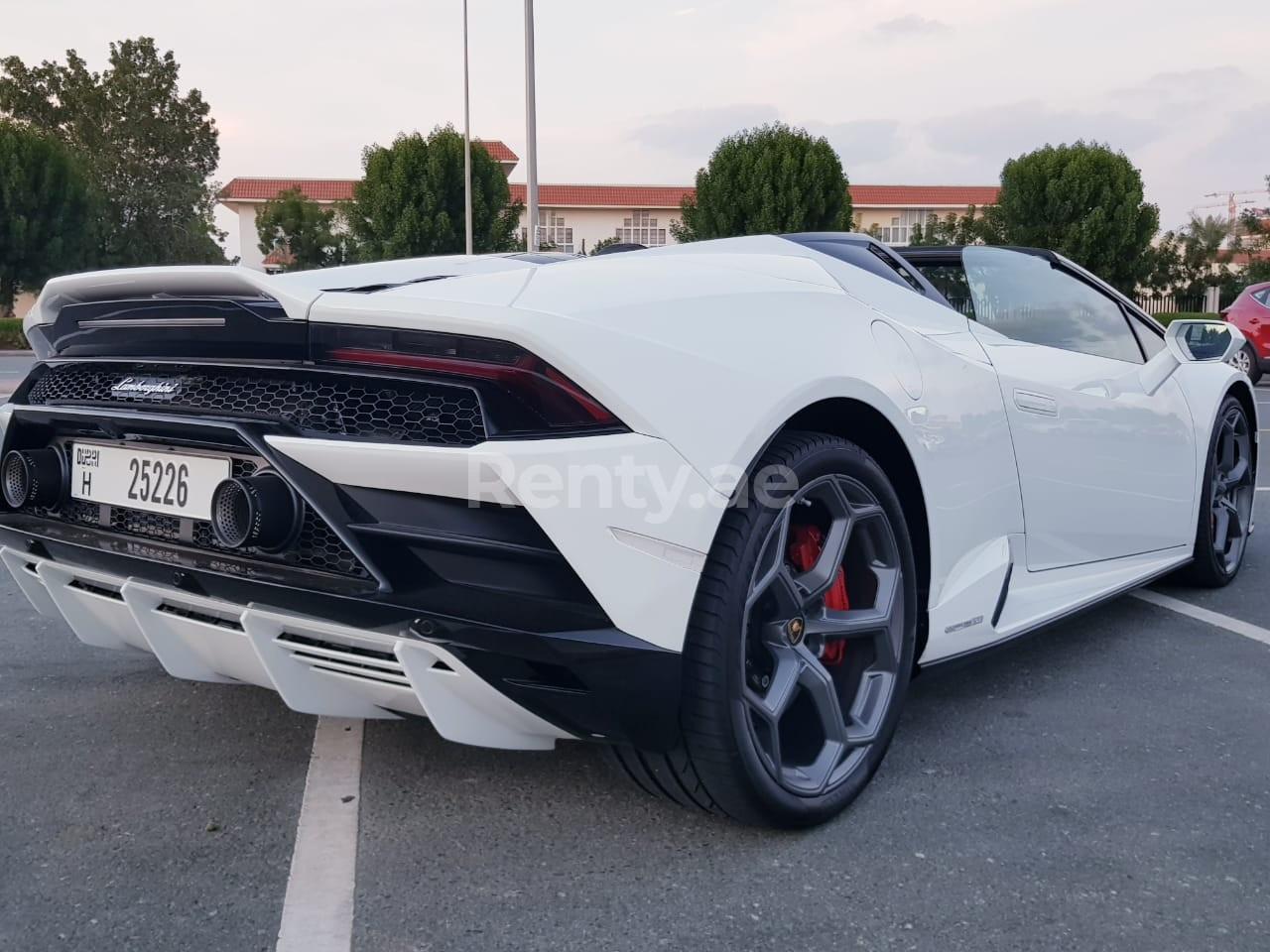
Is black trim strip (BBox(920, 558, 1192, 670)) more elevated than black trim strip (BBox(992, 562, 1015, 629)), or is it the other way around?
black trim strip (BBox(992, 562, 1015, 629))

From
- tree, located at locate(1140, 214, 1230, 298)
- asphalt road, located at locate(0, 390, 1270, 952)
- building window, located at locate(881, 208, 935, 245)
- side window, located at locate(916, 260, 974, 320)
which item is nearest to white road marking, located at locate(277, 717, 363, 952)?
asphalt road, located at locate(0, 390, 1270, 952)

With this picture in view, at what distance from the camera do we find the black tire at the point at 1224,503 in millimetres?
4211

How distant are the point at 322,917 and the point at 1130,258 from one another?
40197mm

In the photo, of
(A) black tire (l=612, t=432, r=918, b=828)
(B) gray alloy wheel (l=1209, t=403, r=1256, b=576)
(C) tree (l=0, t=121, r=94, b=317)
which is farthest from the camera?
(C) tree (l=0, t=121, r=94, b=317)

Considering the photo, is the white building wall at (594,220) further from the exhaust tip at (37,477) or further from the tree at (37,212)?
the exhaust tip at (37,477)

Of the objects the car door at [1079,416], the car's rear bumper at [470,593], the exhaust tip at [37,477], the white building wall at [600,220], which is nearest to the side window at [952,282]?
the car door at [1079,416]

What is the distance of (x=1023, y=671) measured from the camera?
3.40 m

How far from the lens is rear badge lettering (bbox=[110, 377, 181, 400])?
7.39ft

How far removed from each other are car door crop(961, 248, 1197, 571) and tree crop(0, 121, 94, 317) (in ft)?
149

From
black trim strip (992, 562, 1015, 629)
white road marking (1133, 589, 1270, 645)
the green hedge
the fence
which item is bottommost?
the green hedge

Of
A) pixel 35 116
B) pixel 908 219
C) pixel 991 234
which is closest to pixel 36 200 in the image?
pixel 35 116

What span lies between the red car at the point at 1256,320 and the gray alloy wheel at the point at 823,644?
14.5 metres

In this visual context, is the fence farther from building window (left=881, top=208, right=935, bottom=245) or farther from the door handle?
the door handle

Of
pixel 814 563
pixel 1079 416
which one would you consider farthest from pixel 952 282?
pixel 814 563
